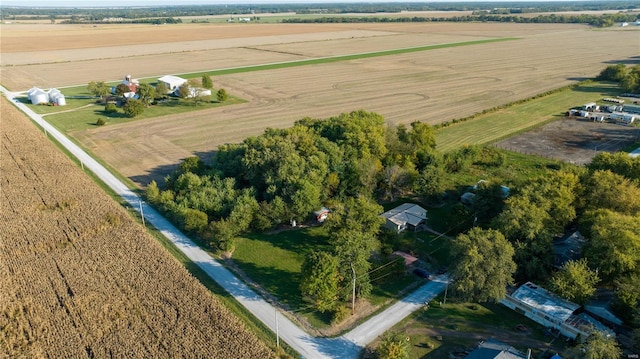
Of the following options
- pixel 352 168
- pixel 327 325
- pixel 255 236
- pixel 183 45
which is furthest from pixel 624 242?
pixel 183 45

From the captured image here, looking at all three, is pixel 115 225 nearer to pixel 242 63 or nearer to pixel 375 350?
pixel 375 350

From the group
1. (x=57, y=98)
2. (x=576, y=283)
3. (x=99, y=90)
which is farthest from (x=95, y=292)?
(x=57, y=98)

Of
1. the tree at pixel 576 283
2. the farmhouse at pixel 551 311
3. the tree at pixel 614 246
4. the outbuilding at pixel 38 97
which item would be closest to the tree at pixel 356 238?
the farmhouse at pixel 551 311

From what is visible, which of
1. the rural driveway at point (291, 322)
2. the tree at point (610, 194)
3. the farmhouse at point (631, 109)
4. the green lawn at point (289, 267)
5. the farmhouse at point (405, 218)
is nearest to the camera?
the rural driveway at point (291, 322)

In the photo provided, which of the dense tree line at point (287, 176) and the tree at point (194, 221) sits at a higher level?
the dense tree line at point (287, 176)

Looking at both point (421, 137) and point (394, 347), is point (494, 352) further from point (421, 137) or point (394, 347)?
point (421, 137)

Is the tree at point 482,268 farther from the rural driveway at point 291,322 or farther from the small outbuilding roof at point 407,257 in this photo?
the small outbuilding roof at point 407,257

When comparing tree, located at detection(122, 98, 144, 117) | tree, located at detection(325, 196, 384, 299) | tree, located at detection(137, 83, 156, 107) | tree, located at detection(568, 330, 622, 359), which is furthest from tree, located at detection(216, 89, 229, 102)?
tree, located at detection(568, 330, 622, 359)
